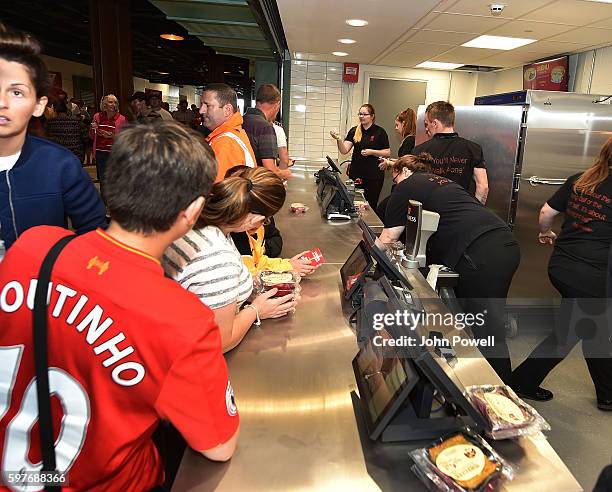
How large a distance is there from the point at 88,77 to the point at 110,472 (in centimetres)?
2025

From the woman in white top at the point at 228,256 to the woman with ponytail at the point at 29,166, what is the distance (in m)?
0.41

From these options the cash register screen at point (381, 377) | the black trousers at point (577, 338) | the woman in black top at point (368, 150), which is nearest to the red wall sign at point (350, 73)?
the woman in black top at point (368, 150)

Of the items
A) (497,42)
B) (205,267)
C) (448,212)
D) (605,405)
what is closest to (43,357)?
(205,267)

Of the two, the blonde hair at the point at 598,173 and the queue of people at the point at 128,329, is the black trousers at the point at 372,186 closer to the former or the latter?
the blonde hair at the point at 598,173

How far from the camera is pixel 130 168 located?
2.70ft

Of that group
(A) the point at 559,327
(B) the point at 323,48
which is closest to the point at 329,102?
(B) the point at 323,48

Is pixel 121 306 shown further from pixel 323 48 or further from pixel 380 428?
pixel 323 48

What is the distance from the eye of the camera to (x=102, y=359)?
2.55 ft

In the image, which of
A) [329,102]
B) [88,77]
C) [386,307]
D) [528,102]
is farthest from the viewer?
[88,77]

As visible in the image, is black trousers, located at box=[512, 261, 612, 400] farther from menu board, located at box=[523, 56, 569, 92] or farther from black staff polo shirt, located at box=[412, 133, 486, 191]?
menu board, located at box=[523, 56, 569, 92]

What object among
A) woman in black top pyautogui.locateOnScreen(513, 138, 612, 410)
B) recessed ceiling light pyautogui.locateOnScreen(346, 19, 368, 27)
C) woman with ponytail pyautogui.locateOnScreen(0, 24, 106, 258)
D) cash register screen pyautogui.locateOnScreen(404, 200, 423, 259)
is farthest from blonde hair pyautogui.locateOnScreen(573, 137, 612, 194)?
recessed ceiling light pyautogui.locateOnScreen(346, 19, 368, 27)

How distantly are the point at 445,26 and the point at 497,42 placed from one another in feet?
3.07

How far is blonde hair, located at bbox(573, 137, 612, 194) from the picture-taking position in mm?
2268

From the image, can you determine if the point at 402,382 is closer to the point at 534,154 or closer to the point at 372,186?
the point at 534,154
